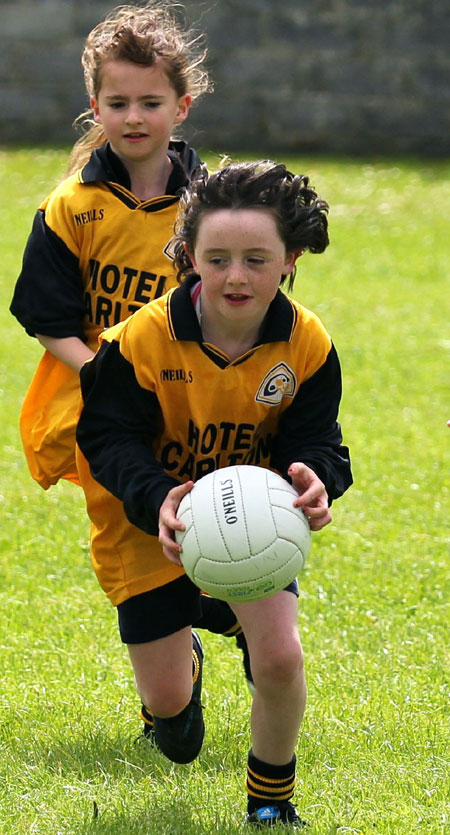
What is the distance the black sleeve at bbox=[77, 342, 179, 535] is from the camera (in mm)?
3500

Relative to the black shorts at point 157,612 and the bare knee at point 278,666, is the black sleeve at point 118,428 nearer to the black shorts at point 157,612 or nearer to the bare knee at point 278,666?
the black shorts at point 157,612

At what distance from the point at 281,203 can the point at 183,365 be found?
0.50 meters

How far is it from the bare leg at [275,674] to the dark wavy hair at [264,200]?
912 millimetres

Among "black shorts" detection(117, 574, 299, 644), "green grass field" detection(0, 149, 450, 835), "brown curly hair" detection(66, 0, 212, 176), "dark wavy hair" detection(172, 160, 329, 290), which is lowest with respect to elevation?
"green grass field" detection(0, 149, 450, 835)

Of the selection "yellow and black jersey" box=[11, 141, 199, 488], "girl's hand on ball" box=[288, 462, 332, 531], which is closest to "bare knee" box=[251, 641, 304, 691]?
"girl's hand on ball" box=[288, 462, 332, 531]

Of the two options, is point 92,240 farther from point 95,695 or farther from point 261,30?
point 261,30

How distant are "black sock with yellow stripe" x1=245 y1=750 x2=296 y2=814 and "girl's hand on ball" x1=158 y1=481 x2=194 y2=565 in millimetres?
656

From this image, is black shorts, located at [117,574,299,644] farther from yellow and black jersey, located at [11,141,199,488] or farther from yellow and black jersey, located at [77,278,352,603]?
yellow and black jersey, located at [11,141,199,488]

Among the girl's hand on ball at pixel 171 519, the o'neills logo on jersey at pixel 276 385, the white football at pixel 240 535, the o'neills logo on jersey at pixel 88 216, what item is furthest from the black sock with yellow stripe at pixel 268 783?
the o'neills logo on jersey at pixel 88 216

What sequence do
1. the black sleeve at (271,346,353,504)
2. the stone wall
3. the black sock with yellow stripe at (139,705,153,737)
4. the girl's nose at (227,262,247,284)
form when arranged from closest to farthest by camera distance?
the girl's nose at (227,262,247,284), the black sleeve at (271,346,353,504), the black sock with yellow stripe at (139,705,153,737), the stone wall

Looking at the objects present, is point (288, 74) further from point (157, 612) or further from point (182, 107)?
point (157, 612)

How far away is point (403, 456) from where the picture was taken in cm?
752

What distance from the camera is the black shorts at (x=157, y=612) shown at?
3744 millimetres

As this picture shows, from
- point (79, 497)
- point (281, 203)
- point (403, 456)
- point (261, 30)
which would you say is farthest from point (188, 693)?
point (261, 30)
